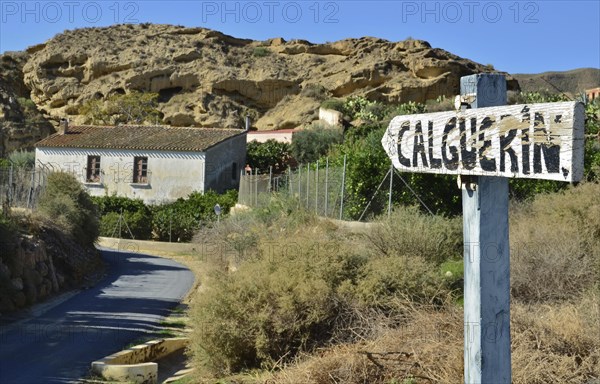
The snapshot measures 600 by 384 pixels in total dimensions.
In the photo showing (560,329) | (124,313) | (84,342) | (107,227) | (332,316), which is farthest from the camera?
(107,227)

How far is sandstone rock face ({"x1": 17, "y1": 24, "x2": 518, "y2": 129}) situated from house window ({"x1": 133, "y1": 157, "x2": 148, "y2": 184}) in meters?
20.6

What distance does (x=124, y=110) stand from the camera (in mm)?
59656

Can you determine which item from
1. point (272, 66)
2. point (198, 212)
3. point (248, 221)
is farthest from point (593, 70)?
point (248, 221)

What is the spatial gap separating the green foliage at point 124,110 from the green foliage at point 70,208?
33.1 metres

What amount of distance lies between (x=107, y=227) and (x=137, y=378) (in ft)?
87.4

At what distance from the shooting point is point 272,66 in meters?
70.4

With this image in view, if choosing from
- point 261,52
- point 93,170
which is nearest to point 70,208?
point 93,170

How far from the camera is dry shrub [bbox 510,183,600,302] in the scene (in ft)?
32.2

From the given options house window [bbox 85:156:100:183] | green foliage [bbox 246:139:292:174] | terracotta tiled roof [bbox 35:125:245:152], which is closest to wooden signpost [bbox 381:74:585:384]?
terracotta tiled roof [bbox 35:125:245:152]

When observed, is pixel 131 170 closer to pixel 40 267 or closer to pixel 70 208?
pixel 70 208

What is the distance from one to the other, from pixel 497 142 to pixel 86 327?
523 inches

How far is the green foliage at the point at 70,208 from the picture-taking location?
24.2 metres

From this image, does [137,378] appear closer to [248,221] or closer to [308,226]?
[308,226]

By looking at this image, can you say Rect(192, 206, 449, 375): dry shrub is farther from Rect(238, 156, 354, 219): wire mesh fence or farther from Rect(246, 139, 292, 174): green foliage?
Rect(246, 139, 292, 174): green foliage
